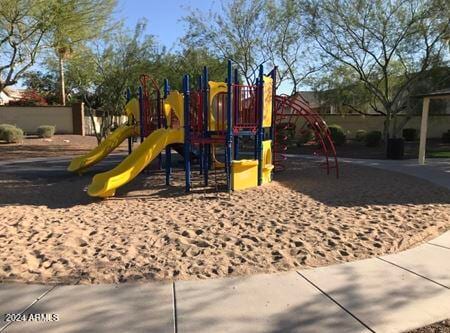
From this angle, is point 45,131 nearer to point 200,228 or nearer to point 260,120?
point 260,120

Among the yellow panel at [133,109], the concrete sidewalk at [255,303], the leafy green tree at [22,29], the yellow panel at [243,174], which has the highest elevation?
the leafy green tree at [22,29]

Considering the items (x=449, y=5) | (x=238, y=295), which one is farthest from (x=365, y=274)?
(x=449, y=5)

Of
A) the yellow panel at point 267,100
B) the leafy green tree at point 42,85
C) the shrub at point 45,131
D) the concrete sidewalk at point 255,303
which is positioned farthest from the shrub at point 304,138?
the leafy green tree at point 42,85

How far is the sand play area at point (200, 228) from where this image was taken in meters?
4.75

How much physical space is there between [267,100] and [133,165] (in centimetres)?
364

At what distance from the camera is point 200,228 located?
6.32 metres

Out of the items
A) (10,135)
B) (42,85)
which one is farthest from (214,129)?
(42,85)

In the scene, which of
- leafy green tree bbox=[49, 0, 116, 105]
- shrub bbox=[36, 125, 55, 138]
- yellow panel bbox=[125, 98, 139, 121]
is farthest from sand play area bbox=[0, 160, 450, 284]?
shrub bbox=[36, 125, 55, 138]

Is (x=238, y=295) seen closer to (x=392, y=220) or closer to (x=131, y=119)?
(x=392, y=220)

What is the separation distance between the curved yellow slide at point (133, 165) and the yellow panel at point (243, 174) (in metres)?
1.49

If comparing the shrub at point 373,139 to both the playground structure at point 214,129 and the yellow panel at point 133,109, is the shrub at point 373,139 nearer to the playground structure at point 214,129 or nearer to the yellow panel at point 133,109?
the playground structure at point 214,129

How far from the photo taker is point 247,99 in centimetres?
1034

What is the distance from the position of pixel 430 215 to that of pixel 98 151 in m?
9.31

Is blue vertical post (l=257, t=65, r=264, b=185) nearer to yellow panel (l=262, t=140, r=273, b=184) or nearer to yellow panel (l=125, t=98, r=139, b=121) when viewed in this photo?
yellow panel (l=262, t=140, r=273, b=184)
